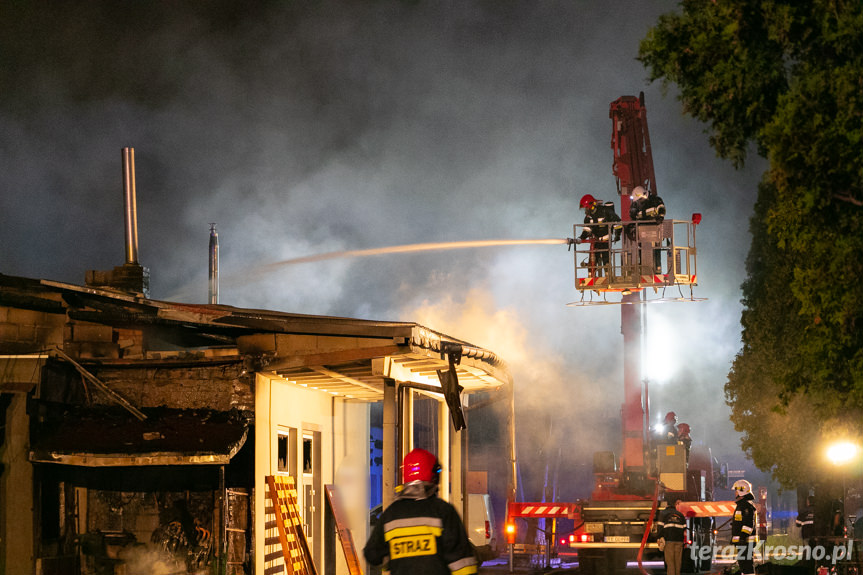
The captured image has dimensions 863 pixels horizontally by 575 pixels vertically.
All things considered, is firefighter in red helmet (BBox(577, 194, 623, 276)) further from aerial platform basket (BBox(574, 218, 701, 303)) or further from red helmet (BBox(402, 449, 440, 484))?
red helmet (BBox(402, 449, 440, 484))

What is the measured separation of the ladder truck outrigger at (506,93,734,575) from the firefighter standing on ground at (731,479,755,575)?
293cm

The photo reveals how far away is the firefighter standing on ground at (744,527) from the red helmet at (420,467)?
27.7 ft

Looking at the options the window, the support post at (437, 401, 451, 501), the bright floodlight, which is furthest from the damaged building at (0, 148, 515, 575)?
the bright floodlight

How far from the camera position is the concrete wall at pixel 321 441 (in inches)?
474

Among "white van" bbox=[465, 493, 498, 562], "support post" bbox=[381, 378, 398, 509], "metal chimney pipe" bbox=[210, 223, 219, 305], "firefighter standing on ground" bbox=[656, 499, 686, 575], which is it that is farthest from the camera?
"metal chimney pipe" bbox=[210, 223, 219, 305]

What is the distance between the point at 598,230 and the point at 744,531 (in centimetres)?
671

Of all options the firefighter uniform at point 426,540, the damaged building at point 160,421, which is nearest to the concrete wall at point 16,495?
Answer: the damaged building at point 160,421

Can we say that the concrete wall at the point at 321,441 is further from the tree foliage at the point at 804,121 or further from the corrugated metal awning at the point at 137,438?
the tree foliage at the point at 804,121

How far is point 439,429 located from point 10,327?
6469 mm

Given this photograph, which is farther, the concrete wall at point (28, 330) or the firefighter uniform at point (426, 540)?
the concrete wall at point (28, 330)

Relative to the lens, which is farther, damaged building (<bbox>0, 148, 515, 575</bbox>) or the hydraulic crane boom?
the hydraulic crane boom

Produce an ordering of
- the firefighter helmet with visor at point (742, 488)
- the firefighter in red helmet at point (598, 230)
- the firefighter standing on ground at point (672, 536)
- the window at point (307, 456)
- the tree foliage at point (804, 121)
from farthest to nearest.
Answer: the firefighter in red helmet at point (598, 230) → the firefighter standing on ground at point (672, 536) → the window at point (307, 456) → the firefighter helmet with visor at point (742, 488) → the tree foliage at point (804, 121)

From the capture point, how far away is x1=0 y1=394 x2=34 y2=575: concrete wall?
1111 centimetres

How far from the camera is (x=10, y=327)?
12227mm
